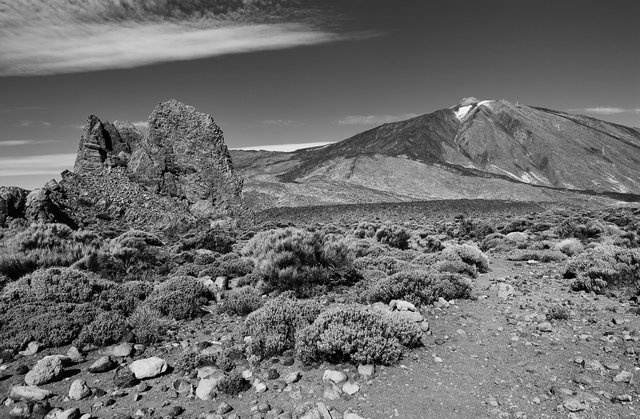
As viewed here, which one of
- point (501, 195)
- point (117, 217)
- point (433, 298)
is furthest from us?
point (501, 195)

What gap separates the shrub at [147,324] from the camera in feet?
19.5

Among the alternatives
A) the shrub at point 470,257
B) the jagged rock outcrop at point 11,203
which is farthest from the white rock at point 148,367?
the jagged rock outcrop at point 11,203

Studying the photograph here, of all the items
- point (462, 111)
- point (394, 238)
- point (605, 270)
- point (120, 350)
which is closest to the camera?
point (120, 350)

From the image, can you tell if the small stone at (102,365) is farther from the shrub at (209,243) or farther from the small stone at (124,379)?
the shrub at (209,243)

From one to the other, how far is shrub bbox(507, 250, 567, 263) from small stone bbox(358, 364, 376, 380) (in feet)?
33.3

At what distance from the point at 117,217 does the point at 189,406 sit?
13.9 m

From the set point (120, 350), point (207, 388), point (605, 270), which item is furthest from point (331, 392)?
point (605, 270)

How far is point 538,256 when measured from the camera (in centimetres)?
1280

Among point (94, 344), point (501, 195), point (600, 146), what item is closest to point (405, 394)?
point (94, 344)

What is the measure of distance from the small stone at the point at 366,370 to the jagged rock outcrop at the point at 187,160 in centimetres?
1409

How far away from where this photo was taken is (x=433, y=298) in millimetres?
7707

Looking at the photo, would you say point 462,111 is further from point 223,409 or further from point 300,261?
point 223,409

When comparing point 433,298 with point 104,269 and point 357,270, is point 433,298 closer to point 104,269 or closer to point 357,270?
point 357,270

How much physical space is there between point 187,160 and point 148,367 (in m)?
14.9
